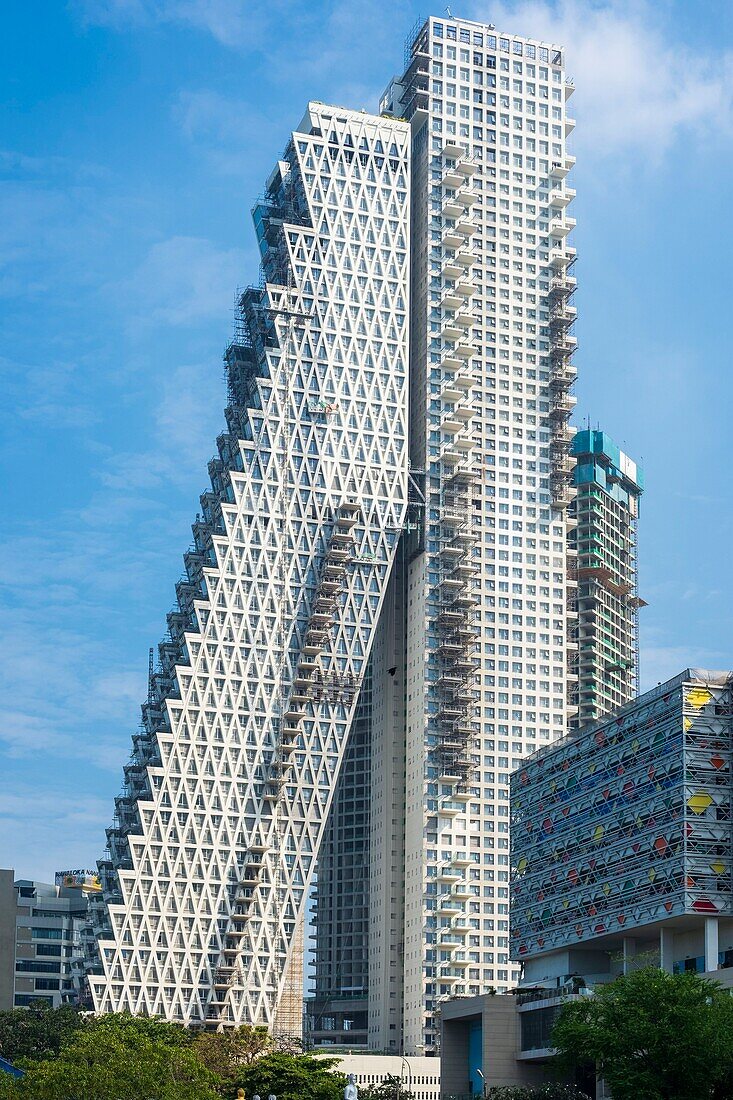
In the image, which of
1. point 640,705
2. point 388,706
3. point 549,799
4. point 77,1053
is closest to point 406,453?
point 388,706

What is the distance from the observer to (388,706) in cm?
19450

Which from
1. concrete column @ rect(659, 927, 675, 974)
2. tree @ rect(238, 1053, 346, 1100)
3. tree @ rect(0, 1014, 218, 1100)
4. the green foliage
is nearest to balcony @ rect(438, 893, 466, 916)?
the green foliage

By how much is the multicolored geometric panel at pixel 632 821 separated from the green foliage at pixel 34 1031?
43.2 metres

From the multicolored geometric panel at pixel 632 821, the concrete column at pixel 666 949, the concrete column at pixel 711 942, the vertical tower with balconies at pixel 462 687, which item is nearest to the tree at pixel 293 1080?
the concrete column at pixel 666 949

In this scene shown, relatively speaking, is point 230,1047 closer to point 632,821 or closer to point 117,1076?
point 632,821

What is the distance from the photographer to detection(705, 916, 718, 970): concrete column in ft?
374

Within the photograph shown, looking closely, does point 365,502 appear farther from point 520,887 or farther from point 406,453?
point 520,887

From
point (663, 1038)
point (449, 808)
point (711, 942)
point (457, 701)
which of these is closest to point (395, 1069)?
point (449, 808)

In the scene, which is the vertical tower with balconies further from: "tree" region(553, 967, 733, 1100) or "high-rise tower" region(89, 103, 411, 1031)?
"tree" region(553, 967, 733, 1100)

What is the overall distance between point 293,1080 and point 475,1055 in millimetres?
42782

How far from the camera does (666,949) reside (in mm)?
120375

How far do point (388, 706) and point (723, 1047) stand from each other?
107 m

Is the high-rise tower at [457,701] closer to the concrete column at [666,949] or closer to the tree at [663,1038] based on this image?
the concrete column at [666,949]

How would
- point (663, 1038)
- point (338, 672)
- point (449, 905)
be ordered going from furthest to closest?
1. point (338, 672)
2. point (449, 905)
3. point (663, 1038)
